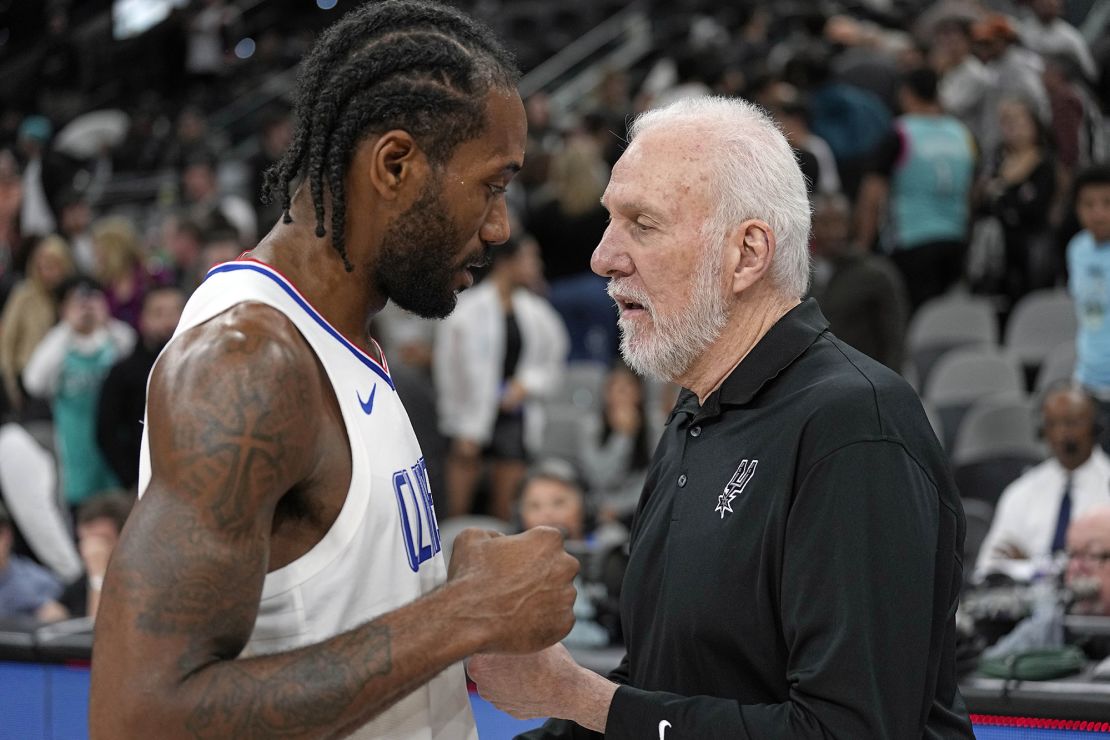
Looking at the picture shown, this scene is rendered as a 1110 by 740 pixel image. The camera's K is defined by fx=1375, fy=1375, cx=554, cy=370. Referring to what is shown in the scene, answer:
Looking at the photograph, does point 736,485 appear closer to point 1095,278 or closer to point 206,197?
point 1095,278

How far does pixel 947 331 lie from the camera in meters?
7.78

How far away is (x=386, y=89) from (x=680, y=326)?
61cm

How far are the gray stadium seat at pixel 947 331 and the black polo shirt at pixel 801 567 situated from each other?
18.8 ft

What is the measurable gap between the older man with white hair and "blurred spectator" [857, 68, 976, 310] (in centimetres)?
582

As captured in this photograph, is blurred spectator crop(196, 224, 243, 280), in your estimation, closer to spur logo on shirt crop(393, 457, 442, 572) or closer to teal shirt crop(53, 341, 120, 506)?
teal shirt crop(53, 341, 120, 506)

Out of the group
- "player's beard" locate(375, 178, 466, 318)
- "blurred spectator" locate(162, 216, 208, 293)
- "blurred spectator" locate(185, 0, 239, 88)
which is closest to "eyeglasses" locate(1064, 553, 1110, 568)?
"player's beard" locate(375, 178, 466, 318)

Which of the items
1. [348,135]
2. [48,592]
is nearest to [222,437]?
[348,135]

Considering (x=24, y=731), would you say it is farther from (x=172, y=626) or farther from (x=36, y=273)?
(x=36, y=273)

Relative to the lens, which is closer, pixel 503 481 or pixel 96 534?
pixel 96 534

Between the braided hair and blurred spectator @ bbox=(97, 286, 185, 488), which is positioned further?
blurred spectator @ bbox=(97, 286, 185, 488)

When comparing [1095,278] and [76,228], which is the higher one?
[1095,278]

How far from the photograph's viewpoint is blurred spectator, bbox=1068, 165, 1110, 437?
20.4ft

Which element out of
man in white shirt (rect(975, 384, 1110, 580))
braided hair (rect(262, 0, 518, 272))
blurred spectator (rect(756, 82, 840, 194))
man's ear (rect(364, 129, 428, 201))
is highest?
braided hair (rect(262, 0, 518, 272))

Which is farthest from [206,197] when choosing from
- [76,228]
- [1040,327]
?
[1040,327]
